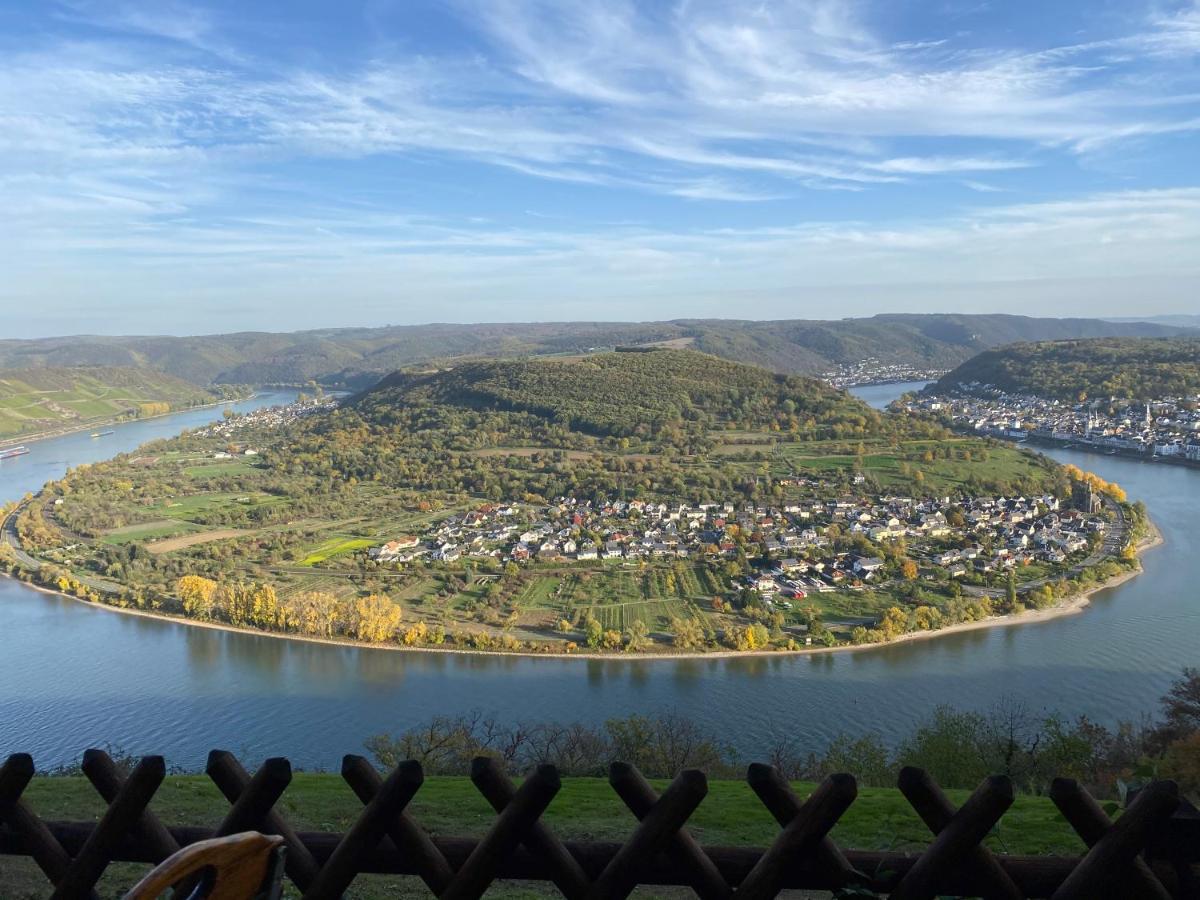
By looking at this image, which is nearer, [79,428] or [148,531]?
[148,531]

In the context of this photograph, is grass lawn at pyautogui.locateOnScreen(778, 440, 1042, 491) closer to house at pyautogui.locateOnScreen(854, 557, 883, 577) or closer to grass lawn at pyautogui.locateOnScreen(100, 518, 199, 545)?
house at pyautogui.locateOnScreen(854, 557, 883, 577)

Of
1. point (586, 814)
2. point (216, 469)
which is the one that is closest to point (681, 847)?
point (586, 814)

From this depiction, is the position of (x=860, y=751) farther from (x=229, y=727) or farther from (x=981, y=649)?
(x=229, y=727)

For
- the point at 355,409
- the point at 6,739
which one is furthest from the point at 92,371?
the point at 6,739

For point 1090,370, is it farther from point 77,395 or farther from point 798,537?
point 77,395

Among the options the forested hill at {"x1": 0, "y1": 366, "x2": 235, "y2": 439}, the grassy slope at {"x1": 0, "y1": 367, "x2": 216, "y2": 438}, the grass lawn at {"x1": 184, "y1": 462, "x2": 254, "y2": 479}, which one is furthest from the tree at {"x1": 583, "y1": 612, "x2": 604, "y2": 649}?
the forested hill at {"x1": 0, "y1": 366, "x2": 235, "y2": 439}
